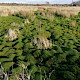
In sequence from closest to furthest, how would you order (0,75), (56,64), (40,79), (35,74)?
(0,75), (40,79), (35,74), (56,64)

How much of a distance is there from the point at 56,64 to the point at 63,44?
2706 millimetres

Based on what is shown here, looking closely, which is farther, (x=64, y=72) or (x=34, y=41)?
(x=34, y=41)

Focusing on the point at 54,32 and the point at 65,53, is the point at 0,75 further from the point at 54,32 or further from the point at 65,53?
the point at 54,32

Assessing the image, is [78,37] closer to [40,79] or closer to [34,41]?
[34,41]

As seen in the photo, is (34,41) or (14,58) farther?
(34,41)

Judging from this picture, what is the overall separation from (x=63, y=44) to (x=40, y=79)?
4.21 m

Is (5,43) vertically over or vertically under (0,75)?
under

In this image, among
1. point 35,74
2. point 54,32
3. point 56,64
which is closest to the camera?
point 35,74

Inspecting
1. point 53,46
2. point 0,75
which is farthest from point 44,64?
point 0,75

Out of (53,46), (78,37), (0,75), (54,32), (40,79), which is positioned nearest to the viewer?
(0,75)

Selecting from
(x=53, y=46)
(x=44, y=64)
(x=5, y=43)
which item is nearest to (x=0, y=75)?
(x=44, y=64)

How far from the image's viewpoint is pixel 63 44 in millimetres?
10430

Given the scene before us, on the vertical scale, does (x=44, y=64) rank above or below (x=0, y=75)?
below

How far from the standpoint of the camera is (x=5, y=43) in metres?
10.7
